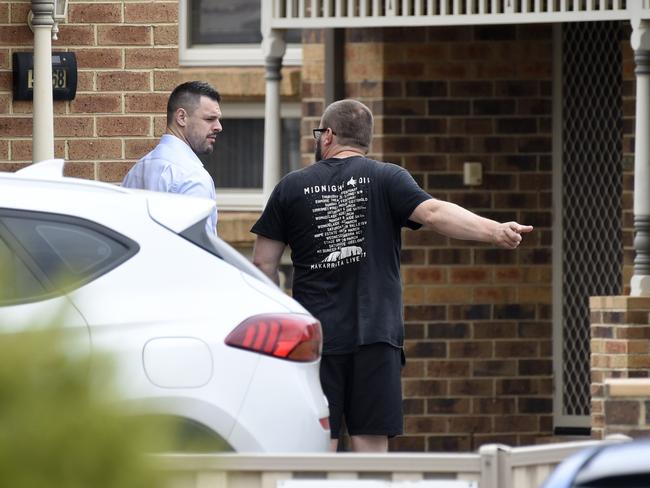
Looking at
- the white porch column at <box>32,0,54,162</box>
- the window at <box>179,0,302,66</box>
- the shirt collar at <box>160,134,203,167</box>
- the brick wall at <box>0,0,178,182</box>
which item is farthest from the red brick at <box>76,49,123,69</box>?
the window at <box>179,0,302,66</box>

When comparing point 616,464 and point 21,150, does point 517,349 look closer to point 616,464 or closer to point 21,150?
point 21,150

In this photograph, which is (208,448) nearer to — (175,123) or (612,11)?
(175,123)

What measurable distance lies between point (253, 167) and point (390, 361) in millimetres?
7604

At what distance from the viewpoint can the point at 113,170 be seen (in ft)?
30.9

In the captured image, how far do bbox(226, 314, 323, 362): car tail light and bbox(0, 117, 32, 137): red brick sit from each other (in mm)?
3551

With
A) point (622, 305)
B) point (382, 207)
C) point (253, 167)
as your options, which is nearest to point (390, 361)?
point (382, 207)

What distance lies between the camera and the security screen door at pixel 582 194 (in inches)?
483

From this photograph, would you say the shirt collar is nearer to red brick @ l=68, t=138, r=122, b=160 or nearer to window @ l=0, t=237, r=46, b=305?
red brick @ l=68, t=138, r=122, b=160

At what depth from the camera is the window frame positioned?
14539mm

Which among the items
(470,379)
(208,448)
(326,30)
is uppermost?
(326,30)

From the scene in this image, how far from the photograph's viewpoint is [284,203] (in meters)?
7.53

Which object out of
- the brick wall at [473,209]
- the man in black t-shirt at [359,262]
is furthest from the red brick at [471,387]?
the man in black t-shirt at [359,262]

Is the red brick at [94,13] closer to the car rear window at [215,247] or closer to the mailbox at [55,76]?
the mailbox at [55,76]

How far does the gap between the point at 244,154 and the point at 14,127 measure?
5699 mm
